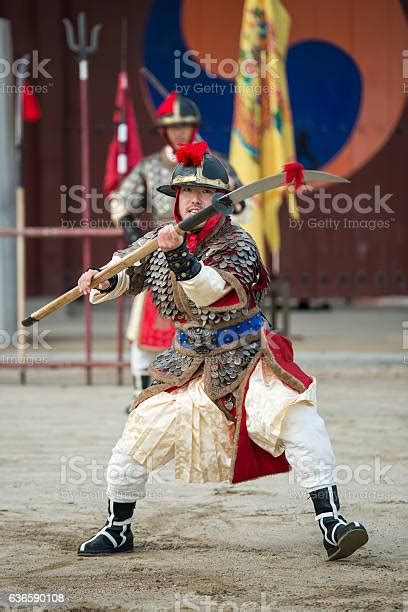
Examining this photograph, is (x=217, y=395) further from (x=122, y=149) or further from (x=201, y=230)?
(x=122, y=149)

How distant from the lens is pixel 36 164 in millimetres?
11422

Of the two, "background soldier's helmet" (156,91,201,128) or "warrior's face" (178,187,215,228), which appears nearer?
"warrior's face" (178,187,215,228)

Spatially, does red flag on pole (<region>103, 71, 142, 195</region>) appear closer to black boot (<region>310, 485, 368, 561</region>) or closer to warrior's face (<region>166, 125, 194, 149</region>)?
warrior's face (<region>166, 125, 194, 149</region>)

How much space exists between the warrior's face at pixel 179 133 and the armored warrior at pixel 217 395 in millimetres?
2478

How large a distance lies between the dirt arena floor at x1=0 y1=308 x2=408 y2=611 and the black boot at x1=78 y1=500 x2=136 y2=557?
2.0 inches

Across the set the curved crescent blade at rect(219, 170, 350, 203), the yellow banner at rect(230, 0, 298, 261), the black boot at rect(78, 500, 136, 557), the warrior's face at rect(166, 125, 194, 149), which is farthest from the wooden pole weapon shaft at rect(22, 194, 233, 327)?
the yellow banner at rect(230, 0, 298, 261)

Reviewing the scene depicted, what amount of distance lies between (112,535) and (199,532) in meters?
0.40

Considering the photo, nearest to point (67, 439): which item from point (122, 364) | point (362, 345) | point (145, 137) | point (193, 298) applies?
point (122, 364)

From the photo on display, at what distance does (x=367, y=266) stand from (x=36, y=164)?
130 inches

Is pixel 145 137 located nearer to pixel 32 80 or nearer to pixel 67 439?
pixel 32 80

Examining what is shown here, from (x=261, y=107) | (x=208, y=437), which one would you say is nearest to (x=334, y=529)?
(x=208, y=437)

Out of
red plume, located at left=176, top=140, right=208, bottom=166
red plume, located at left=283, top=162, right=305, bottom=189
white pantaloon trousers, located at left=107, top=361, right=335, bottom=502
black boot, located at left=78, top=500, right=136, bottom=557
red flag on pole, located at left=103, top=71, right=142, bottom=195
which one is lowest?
black boot, located at left=78, top=500, right=136, bottom=557

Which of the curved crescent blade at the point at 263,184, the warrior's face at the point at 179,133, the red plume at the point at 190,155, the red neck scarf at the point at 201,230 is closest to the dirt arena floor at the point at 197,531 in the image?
the red neck scarf at the point at 201,230

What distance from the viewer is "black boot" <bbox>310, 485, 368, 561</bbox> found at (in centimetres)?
362
